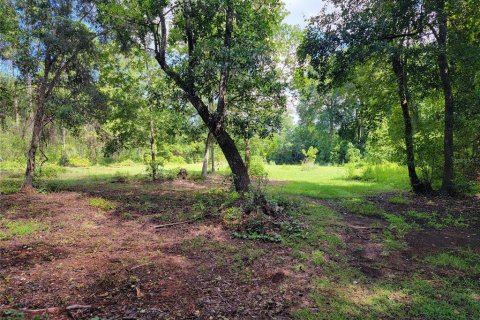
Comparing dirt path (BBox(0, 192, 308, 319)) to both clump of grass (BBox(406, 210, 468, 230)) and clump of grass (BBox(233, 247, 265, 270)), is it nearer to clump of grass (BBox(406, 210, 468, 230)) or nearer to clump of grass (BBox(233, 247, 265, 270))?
clump of grass (BBox(233, 247, 265, 270))

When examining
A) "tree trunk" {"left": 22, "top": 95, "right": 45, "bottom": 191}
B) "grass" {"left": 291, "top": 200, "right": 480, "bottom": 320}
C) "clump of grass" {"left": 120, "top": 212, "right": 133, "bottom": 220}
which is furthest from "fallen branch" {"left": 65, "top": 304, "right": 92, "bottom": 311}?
"tree trunk" {"left": 22, "top": 95, "right": 45, "bottom": 191}

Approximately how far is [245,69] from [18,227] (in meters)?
5.86

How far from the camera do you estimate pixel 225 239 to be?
5586mm

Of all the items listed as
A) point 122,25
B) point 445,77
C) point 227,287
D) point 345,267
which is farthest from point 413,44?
point 227,287

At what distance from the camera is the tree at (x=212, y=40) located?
7.67 m

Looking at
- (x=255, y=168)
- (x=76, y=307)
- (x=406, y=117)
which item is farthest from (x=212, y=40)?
(x=255, y=168)

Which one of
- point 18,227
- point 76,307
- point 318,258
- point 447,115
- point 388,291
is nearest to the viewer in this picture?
point 76,307

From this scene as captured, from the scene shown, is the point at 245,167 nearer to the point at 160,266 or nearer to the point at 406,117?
the point at 160,266

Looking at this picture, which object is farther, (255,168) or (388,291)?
(255,168)

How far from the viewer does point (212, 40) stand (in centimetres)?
771

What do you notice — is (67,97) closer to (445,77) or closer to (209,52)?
(209,52)

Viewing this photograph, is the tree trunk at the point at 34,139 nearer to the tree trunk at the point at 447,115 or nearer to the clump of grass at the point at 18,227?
the clump of grass at the point at 18,227

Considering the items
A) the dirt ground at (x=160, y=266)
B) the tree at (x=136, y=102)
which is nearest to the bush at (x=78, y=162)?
the tree at (x=136, y=102)

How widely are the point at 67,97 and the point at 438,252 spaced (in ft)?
34.3
